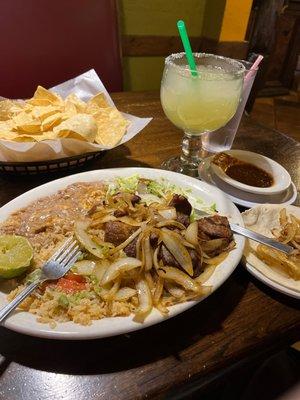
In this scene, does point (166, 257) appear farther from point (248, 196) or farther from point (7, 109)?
point (7, 109)

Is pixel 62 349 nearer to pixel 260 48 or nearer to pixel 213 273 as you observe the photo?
pixel 213 273

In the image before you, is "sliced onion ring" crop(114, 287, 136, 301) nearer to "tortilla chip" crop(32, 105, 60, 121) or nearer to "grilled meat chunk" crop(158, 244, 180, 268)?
"grilled meat chunk" crop(158, 244, 180, 268)

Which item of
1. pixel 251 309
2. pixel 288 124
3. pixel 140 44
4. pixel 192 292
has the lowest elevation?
Answer: pixel 288 124

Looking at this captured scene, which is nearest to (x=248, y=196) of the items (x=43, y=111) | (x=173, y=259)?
(x=173, y=259)

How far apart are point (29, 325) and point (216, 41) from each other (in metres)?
4.35

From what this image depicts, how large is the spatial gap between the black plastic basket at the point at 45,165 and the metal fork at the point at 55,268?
0.46 metres

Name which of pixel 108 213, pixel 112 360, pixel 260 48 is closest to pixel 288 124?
pixel 260 48

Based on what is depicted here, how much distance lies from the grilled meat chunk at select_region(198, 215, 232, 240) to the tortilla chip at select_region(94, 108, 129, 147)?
2.17ft

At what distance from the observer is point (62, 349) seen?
85cm

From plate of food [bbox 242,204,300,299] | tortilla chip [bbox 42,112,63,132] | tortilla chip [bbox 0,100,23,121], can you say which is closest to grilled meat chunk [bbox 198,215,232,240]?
plate of food [bbox 242,204,300,299]

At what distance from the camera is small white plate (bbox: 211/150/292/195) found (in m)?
1.46

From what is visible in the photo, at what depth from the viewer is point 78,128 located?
Result: 1501mm

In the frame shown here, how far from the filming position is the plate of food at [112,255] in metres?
0.85

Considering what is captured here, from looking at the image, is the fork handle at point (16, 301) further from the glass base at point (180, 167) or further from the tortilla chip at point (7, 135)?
the glass base at point (180, 167)
